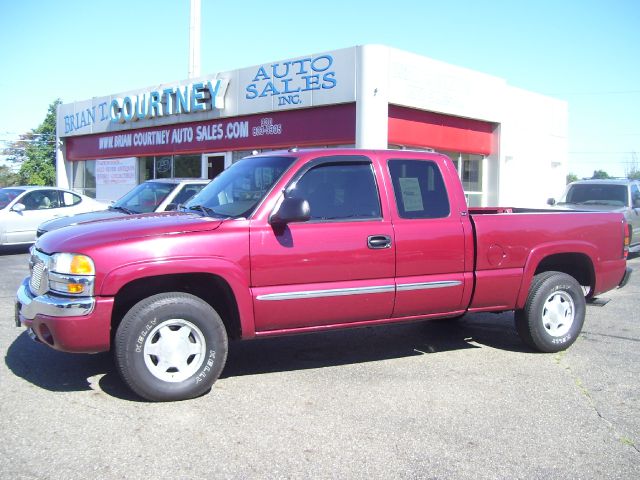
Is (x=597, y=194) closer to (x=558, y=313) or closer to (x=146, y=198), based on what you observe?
(x=558, y=313)

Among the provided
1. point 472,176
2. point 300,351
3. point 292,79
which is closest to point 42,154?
point 292,79

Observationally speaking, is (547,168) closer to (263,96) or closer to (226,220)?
(263,96)

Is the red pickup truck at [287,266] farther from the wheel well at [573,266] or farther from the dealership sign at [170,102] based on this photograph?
the dealership sign at [170,102]

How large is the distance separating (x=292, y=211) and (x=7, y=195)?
11.1 m

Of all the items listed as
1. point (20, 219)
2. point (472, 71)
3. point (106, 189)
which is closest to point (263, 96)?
point (472, 71)

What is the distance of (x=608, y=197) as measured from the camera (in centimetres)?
1363

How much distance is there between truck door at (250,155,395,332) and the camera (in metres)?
4.75

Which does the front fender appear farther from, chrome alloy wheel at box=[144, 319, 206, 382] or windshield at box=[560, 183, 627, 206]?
windshield at box=[560, 183, 627, 206]

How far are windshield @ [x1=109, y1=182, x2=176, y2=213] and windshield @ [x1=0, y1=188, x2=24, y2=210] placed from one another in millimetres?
3446

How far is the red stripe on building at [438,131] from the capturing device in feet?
54.3

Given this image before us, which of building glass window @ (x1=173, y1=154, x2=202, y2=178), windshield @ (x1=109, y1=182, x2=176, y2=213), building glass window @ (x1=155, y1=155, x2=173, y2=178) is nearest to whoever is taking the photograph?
windshield @ (x1=109, y1=182, x2=176, y2=213)

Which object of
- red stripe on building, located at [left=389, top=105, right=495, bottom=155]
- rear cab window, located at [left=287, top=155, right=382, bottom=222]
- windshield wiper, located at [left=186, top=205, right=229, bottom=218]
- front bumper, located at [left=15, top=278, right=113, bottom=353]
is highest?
red stripe on building, located at [left=389, top=105, right=495, bottom=155]

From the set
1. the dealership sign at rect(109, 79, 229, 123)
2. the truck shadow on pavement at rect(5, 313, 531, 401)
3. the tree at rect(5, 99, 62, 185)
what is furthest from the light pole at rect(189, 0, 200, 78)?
the tree at rect(5, 99, 62, 185)

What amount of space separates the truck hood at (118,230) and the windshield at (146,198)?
19.4 feet
